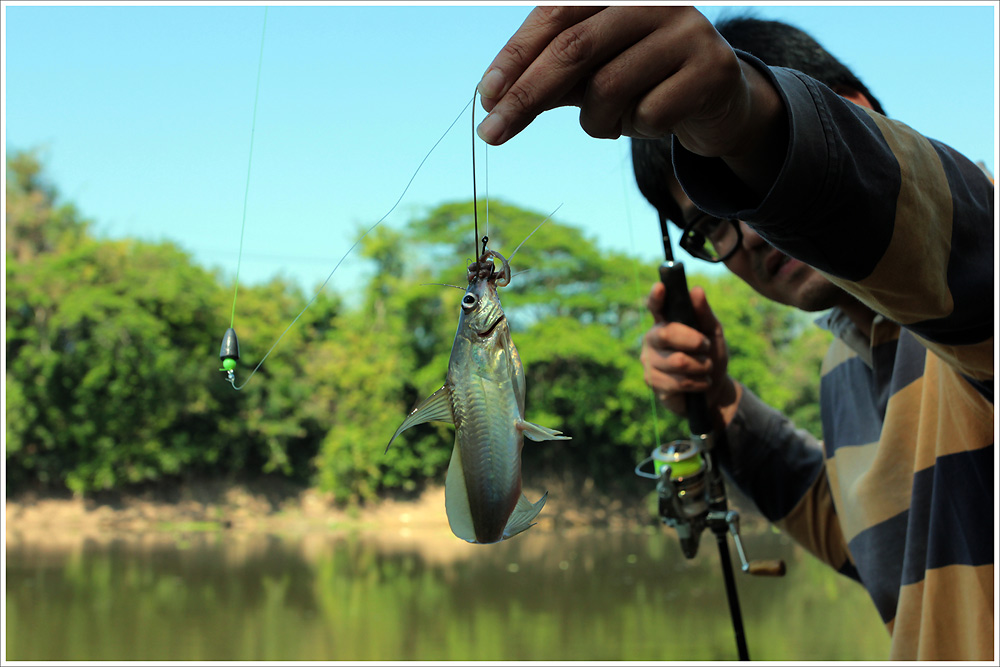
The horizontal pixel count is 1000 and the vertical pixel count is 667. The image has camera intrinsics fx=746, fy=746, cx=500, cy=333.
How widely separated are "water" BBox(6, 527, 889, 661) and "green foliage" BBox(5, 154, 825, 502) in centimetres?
226

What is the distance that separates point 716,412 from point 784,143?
A: 1.55 m

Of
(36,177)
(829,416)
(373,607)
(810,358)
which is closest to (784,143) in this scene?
(829,416)

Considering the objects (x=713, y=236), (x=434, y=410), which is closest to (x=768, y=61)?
(x=713, y=236)

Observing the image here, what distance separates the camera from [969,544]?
1398mm

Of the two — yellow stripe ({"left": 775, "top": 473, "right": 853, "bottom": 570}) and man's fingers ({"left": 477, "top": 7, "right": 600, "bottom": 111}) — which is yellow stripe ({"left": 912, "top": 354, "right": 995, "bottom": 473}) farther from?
man's fingers ({"left": 477, "top": 7, "right": 600, "bottom": 111})

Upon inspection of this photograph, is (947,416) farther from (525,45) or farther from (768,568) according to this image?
(525,45)

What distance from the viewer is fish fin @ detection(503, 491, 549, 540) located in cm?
76

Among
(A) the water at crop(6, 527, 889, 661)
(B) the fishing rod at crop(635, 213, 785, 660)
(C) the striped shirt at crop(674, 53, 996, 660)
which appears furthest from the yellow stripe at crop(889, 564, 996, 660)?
(A) the water at crop(6, 527, 889, 661)

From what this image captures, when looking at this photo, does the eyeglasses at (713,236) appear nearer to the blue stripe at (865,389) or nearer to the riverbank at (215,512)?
the blue stripe at (865,389)

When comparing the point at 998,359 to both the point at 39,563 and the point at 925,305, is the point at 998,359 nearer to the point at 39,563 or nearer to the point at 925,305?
the point at 925,305

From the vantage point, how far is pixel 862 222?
881 mm

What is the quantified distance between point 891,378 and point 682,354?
502mm

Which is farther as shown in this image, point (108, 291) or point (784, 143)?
point (108, 291)

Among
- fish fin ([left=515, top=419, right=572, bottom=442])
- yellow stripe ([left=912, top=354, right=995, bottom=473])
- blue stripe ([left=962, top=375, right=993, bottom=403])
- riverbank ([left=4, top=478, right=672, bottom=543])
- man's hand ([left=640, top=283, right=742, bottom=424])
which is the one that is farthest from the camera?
riverbank ([left=4, top=478, right=672, bottom=543])
